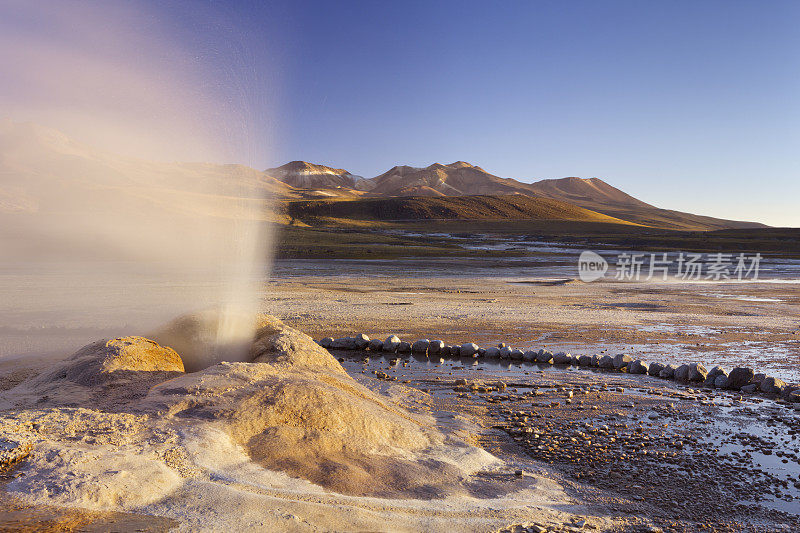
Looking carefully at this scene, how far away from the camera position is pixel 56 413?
694 centimetres

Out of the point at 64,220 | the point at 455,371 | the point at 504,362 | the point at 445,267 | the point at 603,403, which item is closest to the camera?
the point at 603,403

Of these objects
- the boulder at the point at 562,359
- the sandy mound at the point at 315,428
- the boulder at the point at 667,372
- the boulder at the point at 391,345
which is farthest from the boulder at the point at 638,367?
the sandy mound at the point at 315,428

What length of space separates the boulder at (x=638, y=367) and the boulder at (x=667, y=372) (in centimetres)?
40

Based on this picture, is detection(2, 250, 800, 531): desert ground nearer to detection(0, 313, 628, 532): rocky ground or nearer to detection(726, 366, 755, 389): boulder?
detection(0, 313, 628, 532): rocky ground

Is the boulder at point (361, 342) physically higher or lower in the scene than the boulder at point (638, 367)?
lower

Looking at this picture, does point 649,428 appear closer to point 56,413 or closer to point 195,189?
point 56,413

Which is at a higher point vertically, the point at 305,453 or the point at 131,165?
the point at 131,165

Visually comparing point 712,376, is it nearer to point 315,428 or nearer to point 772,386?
point 772,386

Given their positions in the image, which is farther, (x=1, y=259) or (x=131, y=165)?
(x=131, y=165)

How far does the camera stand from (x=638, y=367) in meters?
13.4

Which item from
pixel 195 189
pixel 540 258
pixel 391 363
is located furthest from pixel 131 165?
pixel 391 363

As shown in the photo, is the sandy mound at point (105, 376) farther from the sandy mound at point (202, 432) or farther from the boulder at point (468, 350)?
the boulder at point (468, 350)

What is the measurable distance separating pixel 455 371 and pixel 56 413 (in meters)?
8.48

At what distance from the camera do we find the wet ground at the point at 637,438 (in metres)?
6.54
